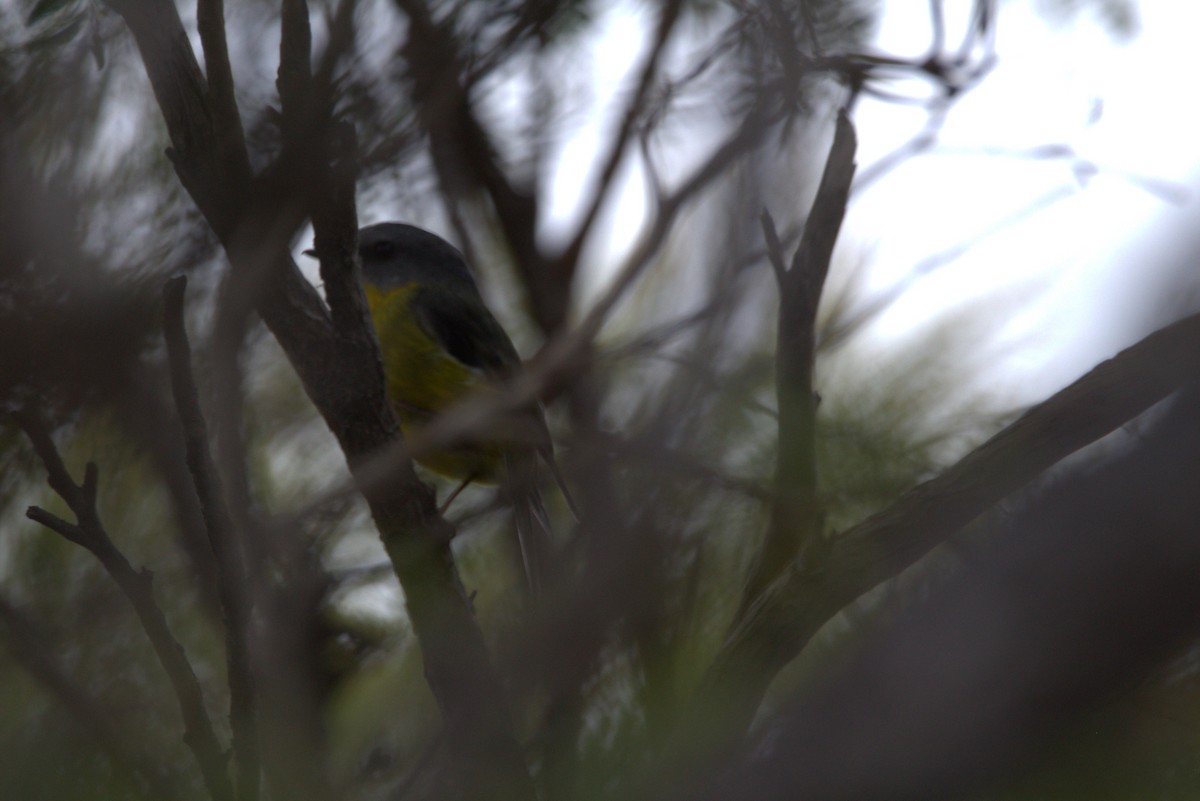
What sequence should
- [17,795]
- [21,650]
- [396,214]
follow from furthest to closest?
[396,214]
[21,650]
[17,795]

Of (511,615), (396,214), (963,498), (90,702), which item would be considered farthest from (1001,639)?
(396,214)

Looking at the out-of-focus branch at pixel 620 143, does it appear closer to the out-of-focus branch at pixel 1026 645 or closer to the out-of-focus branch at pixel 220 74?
the out-of-focus branch at pixel 220 74

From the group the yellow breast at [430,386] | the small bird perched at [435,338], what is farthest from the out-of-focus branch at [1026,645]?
the yellow breast at [430,386]

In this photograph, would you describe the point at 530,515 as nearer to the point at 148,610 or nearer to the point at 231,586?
the point at 231,586

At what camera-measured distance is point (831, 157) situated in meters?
2.42

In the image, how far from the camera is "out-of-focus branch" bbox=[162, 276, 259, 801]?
5.32 ft

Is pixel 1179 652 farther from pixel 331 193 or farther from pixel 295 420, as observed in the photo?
pixel 295 420

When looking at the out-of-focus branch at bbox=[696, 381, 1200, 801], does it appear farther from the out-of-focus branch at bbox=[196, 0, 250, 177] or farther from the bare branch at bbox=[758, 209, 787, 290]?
the out-of-focus branch at bbox=[196, 0, 250, 177]

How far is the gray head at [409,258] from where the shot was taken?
4.71 meters

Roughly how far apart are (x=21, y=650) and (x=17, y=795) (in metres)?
0.47

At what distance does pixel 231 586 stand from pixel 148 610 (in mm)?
138

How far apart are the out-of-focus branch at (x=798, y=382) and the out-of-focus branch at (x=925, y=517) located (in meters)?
0.22

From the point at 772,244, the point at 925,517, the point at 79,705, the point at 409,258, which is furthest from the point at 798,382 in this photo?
the point at 409,258

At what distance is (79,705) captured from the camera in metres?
1.70
